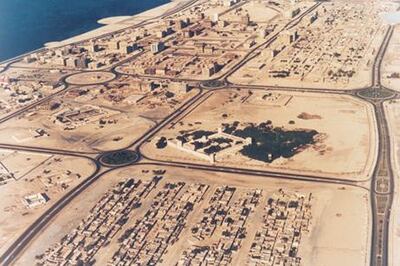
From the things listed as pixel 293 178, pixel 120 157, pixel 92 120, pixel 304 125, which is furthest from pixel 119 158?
pixel 304 125

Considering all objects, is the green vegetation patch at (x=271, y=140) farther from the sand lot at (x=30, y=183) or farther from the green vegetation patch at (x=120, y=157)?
the sand lot at (x=30, y=183)

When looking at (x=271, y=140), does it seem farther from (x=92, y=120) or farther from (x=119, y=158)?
(x=92, y=120)

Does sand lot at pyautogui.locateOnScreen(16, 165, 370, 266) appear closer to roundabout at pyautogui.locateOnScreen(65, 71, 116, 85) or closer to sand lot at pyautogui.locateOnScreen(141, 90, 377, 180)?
sand lot at pyautogui.locateOnScreen(141, 90, 377, 180)

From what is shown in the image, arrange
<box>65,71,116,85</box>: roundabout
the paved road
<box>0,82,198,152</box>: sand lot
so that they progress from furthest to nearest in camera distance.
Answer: <box>65,71,116,85</box>: roundabout
<box>0,82,198,152</box>: sand lot
the paved road

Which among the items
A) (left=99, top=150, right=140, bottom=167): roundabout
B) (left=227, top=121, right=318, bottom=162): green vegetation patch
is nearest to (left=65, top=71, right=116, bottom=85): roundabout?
(left=99, top=150, right=140, bottom=167): roundabout

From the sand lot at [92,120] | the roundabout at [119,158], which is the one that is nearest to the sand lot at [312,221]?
the roundabout at [119,158]

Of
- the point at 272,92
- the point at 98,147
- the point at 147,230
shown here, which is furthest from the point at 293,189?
the point at 272,92
